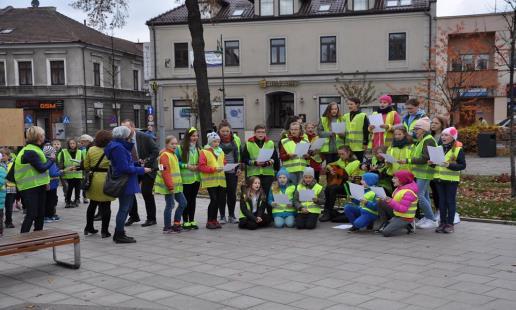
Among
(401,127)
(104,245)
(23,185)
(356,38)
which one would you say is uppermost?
(356,38)

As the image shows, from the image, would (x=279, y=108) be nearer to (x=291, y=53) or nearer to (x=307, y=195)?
(x=291, y=53)

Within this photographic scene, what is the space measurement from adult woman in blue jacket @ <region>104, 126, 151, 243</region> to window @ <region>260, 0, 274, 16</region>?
34.3m

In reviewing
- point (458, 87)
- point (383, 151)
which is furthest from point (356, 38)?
point (383, 151)

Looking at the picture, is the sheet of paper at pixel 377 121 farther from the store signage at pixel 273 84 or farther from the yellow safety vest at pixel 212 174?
the store signage at pixel 273 84

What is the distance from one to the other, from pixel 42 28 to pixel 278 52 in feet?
75.1

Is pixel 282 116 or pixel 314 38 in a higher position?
pixel 314 38

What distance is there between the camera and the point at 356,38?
1580 inches

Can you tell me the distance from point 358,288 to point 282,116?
124ft

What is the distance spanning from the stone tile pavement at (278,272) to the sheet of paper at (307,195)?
587mm

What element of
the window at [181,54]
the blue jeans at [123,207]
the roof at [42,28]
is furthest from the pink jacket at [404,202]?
the roof at [42,28]

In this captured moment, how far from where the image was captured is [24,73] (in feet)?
163

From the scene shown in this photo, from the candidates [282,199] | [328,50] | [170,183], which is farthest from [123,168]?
[328,50]

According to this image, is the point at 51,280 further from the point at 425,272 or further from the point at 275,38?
the point at 275,38

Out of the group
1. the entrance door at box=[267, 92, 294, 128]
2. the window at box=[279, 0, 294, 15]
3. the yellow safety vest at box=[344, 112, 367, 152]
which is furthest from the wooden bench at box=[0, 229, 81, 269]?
the window at box=[279, 0, 294, 15]
